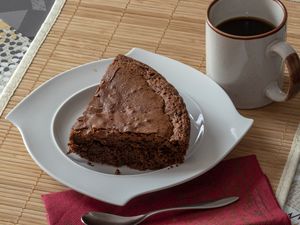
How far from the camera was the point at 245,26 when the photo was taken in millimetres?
1234

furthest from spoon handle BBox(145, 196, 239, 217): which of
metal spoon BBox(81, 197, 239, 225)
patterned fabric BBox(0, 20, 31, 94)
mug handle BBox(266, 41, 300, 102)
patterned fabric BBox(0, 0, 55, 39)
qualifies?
patterned fabric BBox(0, 0, 55, 39)

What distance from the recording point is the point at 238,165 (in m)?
1.13

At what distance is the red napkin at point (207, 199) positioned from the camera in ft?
3.43

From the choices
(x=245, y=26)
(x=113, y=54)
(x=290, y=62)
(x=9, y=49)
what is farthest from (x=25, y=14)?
(x=290, y=62)

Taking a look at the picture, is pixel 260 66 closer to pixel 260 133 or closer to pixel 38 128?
pixel 260 133

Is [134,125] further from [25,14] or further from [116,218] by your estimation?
[25,14]

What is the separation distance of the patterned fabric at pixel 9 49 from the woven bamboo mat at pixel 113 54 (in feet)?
0.35

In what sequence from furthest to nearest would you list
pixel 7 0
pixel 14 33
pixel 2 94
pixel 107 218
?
pixel 7 0 → pixel 14 33 → pixel 2 94 → pixel 107 218

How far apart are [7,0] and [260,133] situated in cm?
87

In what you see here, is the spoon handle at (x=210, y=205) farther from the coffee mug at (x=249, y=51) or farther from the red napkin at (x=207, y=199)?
the coffee mug at (x=249, y=51)

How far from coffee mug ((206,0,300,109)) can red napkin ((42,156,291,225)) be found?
156mm

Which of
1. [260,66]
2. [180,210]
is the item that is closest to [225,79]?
[260,66]

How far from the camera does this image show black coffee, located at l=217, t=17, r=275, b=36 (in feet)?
4.03

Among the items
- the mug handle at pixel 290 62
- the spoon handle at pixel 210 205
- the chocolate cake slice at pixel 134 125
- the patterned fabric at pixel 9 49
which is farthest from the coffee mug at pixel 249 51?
the patterned fabric at pixel 9 49
